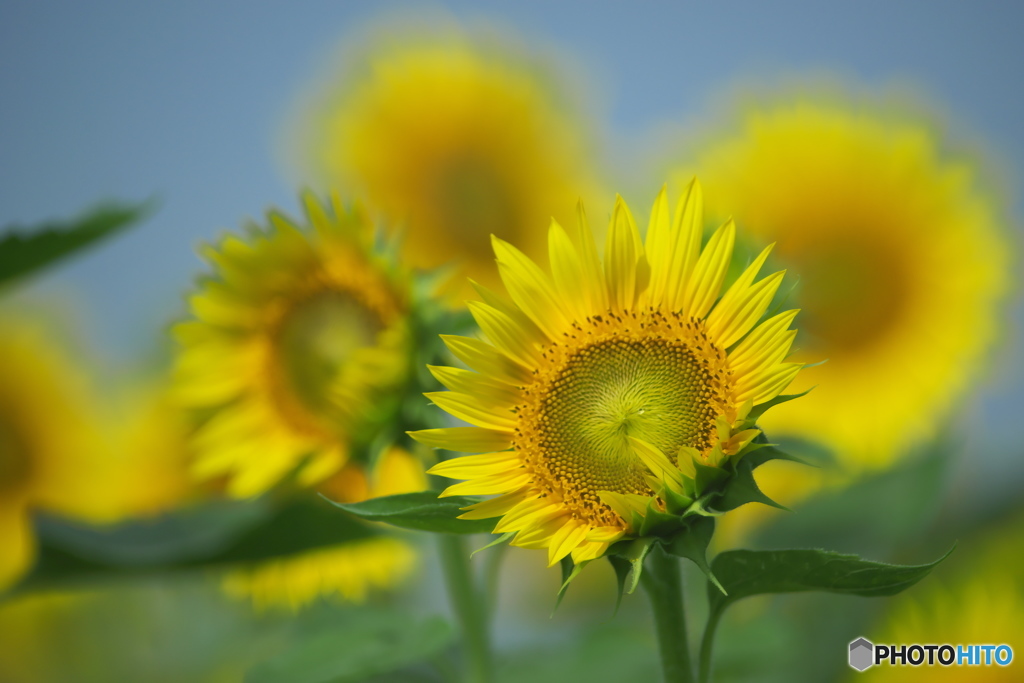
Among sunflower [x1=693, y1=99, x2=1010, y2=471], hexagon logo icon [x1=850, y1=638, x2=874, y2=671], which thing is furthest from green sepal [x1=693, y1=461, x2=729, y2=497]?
sunflower [x1=693, y1=99, x2=1010, y2=471]

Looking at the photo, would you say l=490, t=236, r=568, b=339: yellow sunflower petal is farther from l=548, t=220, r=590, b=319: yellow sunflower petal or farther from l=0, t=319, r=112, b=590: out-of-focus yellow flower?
l=0, t=319, r=112, b=590: out-of-focus yellow flower

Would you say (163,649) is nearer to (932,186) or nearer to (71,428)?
(71,428)

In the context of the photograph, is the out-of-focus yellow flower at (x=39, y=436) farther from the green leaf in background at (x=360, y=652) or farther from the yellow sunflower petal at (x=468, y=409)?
the yellow sunflower petal at (x=468, y=409)

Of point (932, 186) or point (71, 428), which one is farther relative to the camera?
point (71, 428)

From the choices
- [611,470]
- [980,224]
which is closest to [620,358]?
[611,470]

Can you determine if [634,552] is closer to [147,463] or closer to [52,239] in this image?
[52,239]

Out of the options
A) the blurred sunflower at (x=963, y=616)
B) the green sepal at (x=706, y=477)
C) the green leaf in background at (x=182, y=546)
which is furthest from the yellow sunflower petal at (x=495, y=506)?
the blurred sunflower at (x=963, y=616)
